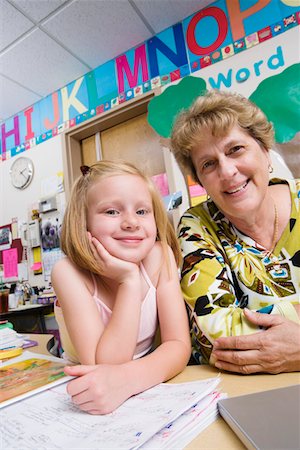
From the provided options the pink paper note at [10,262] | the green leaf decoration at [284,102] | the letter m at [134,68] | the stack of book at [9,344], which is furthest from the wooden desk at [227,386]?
the pink paper note at [10,262]

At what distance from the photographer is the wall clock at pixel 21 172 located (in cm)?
275

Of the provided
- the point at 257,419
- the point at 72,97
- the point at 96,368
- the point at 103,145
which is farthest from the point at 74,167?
the point at 257,419

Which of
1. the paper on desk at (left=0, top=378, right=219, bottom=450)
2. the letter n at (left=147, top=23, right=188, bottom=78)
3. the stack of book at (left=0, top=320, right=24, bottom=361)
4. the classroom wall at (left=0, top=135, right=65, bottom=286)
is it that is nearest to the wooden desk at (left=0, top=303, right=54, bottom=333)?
the classroom wall at (left=0, top=135, right=65, bottom=286)

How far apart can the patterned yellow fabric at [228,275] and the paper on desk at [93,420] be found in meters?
0.18

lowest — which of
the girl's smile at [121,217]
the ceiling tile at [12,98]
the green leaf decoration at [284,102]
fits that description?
the girl's smile at [121,217]

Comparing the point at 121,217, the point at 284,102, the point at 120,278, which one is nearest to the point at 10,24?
the point at 284,102

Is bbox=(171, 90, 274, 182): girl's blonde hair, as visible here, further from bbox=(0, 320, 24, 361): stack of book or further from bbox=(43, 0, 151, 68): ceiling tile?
bbox=(43, 0, 151, 68): ceiling tile

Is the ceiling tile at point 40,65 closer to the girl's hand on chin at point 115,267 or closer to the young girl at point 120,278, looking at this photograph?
the young girl at point 120,278

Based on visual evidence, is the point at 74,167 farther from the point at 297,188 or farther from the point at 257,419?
the point at 257,419

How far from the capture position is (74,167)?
2516mm

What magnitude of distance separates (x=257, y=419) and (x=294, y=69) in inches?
70.3

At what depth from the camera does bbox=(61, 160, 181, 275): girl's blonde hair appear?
718mm

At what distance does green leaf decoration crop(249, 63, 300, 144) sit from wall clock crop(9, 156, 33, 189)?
6.81ft

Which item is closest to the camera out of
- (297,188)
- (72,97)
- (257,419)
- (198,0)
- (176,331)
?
(257,419)
